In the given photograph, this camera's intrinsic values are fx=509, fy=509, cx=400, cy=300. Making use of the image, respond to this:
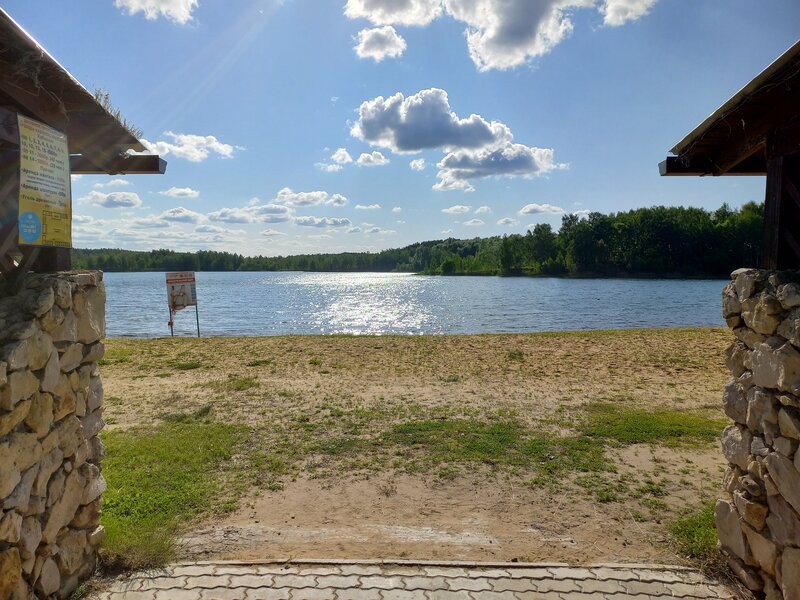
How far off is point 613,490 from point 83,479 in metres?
5.24

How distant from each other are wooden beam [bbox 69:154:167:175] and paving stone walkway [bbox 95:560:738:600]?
385 cm

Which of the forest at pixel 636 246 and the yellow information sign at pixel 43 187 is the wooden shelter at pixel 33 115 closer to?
the yellow information sign at pixel 43 187

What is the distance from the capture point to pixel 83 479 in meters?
3.98

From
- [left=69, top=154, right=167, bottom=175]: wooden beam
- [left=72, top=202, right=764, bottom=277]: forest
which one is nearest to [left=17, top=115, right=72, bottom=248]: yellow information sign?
[left=69, top=154, right=167, bottom=175]: wooden beam

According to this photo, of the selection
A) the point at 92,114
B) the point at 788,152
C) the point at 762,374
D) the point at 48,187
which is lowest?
the point at 762,374

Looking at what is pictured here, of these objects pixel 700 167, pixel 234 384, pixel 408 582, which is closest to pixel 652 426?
pixel 700 167

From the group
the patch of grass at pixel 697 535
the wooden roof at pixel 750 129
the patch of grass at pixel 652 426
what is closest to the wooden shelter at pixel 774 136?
the wooden roof at pixel 750 129

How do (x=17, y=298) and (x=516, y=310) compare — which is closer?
(x=17, y=298)

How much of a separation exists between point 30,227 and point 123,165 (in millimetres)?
1982

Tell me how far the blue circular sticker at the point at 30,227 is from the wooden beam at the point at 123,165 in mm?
1642

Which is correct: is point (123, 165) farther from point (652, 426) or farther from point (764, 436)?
point (652, 426)

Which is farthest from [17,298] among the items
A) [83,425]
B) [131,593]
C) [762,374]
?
[762,374]

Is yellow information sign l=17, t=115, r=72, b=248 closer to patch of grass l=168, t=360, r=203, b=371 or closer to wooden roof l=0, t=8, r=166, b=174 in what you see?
wooden roof l=0, t=8, r=166, b=174

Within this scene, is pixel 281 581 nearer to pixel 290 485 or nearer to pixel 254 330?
pixel 290 485
